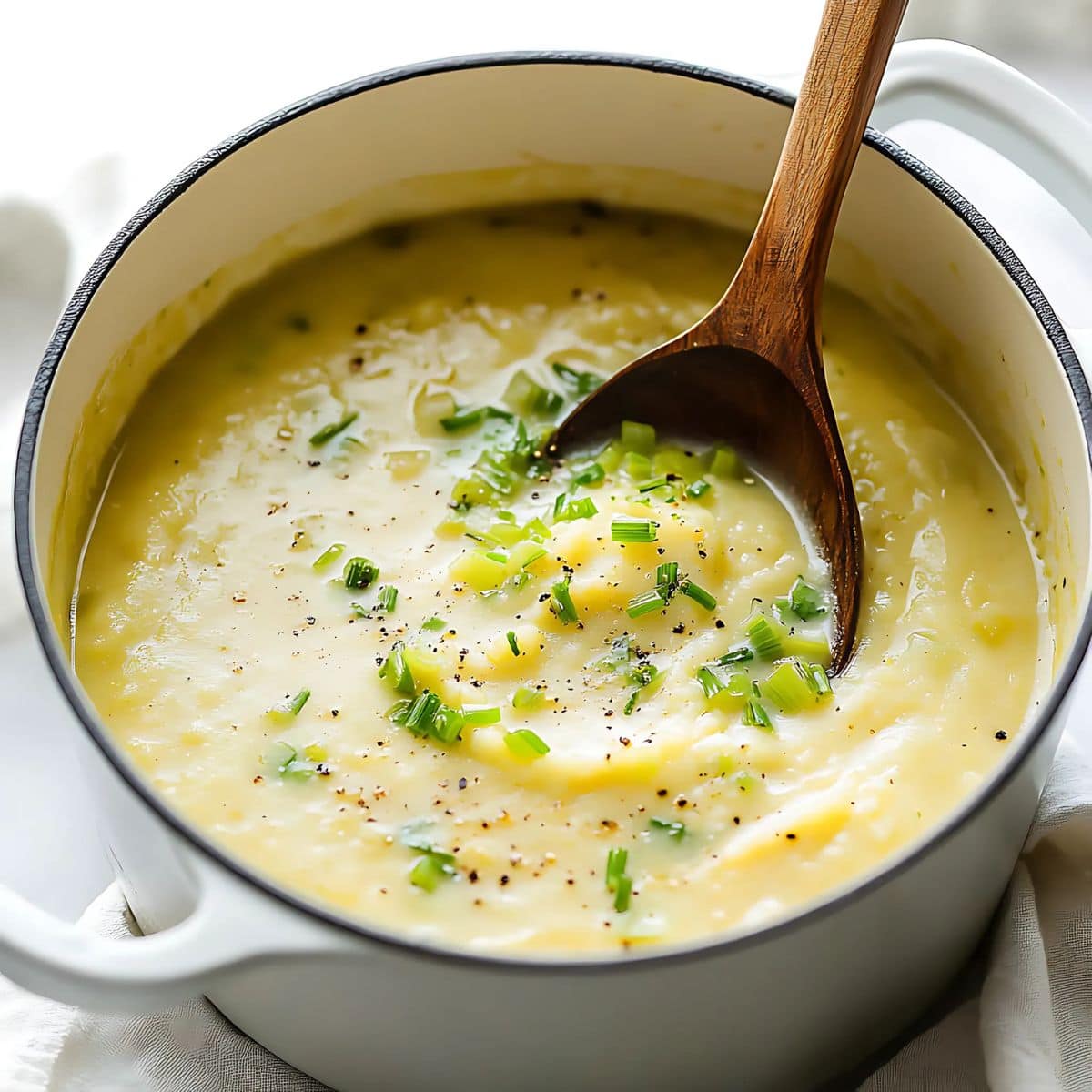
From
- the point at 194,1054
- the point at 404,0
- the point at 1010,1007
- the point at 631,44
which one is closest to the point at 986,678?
the point at 1010,1007

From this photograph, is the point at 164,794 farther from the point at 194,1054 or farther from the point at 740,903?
the point at 740,903

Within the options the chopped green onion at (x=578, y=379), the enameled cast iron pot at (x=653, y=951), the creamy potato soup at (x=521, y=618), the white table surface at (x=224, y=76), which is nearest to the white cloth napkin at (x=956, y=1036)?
the enameled cast iron pot at (x=653, y=951)

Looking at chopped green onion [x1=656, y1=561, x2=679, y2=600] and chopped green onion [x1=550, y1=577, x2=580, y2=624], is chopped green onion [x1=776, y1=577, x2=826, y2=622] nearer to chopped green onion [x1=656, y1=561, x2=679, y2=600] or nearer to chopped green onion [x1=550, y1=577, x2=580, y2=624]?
chopped green onion [x1=656, y1=561, x2=679, y2=600]

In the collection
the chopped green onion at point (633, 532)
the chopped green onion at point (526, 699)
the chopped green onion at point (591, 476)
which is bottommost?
the chopped green onion at point (526, 699)

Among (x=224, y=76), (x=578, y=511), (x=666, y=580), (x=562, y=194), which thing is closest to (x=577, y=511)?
(x=578, y=511)

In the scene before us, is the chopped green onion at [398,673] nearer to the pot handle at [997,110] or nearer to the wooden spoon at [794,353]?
the wooden spoon at [794,353]

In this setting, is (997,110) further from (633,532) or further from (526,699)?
(526,699)

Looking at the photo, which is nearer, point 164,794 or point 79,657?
point 164,794
